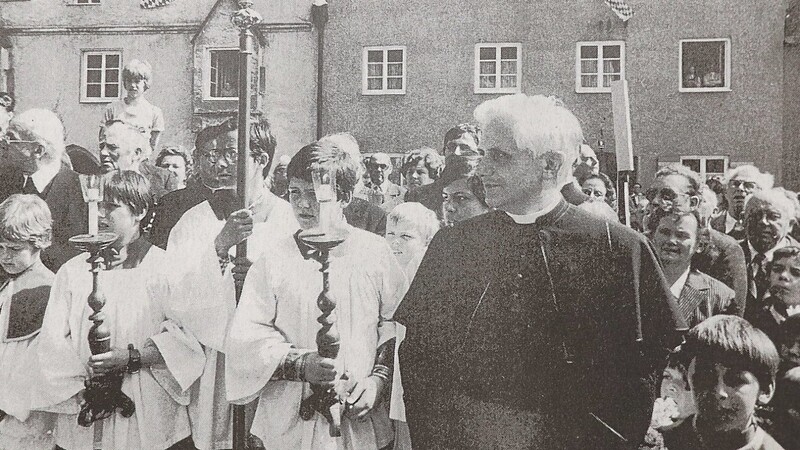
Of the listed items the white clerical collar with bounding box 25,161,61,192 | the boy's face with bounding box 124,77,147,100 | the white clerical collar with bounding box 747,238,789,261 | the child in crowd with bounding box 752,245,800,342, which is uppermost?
the boy's face with bounding box 124,77,147,100

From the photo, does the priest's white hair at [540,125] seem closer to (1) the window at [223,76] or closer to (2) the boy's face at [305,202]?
(2) the boy's face at [305,202]

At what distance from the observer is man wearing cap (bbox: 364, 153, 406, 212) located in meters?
2.71

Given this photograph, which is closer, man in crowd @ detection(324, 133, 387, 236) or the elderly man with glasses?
the elderly man with glasses

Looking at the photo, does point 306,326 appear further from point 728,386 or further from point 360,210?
point 728,386

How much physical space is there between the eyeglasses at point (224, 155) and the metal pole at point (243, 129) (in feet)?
0.12

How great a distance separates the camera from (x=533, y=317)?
2414 millimetres

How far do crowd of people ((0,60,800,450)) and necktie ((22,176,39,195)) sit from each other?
0.06 meters

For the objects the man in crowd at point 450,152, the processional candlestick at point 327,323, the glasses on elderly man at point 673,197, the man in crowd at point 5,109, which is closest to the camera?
the processional candlestick at point 327,323

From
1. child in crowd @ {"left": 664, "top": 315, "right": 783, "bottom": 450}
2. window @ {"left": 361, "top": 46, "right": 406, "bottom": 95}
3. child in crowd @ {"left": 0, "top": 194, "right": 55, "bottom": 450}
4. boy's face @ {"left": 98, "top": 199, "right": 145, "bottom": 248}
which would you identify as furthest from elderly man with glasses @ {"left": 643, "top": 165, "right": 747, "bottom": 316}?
child in crowd @ {"left": 0, "top": 194, "right": 55, "bottom": 450}

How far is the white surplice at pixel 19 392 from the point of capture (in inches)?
110

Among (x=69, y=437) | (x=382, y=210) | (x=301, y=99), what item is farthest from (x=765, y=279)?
(x=69, y=437)

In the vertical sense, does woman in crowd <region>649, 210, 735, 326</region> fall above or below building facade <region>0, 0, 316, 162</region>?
below

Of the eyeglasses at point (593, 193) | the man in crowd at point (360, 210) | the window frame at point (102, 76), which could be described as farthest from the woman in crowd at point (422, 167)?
the window frame at point (102, 76)

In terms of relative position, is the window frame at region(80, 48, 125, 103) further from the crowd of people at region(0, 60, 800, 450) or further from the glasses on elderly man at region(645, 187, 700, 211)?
the glasses on elderly man at region(645, 187, 700, 211)
